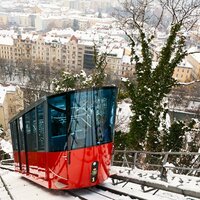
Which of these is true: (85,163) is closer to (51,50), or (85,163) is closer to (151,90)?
(151,90)

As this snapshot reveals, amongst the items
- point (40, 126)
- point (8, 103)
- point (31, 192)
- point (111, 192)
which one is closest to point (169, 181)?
point (111, 192)

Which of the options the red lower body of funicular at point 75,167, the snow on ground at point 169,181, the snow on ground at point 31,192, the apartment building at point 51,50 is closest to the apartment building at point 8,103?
the apartment building at point 51,50

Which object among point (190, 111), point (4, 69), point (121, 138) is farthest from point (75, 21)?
point (121, 138)

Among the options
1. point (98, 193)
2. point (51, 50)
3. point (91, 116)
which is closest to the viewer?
point (91, 116)

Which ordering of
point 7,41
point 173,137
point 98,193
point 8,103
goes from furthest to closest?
point 7,41, point 8,103, point 173,137, point 98,193

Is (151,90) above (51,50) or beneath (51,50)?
above

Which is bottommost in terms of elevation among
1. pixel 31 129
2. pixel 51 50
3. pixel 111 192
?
pixel 51 50

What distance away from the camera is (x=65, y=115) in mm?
6664

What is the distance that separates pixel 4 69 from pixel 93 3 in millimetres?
133991

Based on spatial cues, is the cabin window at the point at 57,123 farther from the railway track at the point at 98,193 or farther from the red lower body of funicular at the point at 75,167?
the railway track at the point at 98,193

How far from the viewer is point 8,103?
43719mm

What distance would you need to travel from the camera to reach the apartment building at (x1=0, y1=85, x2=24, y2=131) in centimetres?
4059

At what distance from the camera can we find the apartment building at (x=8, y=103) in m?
40.6

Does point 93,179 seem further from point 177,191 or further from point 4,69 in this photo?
point 4,69
